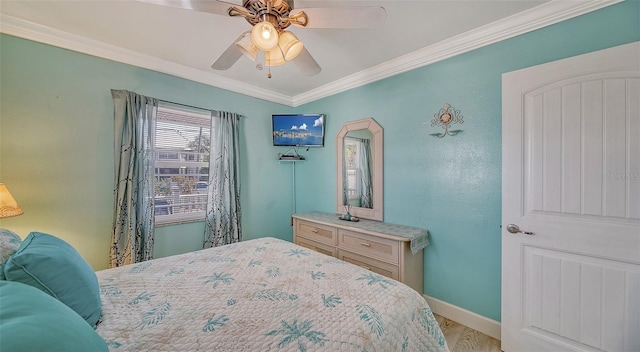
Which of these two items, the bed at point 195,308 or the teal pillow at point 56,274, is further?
the teal pillow at point 56,274

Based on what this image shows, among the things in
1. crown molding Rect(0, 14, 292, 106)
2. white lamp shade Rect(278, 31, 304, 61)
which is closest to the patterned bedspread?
white lamp shade Rect(278, 31, 304, 61)

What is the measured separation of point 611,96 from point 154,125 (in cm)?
361

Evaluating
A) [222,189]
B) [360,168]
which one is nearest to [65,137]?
[222,189]

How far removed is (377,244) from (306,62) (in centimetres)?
170

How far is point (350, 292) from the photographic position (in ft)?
4.02

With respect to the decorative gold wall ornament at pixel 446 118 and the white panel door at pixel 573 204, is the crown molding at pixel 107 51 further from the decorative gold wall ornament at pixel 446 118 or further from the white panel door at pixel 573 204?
the white panel door at pixel 573 204

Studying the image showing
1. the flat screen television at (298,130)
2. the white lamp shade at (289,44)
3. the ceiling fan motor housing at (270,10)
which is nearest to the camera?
the ceiling fan motor housing at (270,10)

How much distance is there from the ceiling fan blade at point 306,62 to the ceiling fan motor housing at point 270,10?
9.3 inches

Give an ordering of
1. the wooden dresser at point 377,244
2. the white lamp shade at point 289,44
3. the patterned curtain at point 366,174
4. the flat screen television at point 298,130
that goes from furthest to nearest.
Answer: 1. the flat screen television at point 298,130
2. the patterned curtain at point 366,174
3. the wooden dresser at point 377,244
4. the white lamp shade at point 289,44

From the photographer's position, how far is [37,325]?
1.84 feet

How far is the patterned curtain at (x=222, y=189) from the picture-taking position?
9.29ft

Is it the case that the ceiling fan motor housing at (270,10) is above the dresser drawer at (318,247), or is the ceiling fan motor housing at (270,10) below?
above

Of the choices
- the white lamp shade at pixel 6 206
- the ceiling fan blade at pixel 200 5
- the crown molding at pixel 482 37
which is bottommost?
the white lamp shade at pixel 6 206

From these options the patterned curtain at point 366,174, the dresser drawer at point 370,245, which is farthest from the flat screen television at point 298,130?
the dresser drawer at point 370,245
